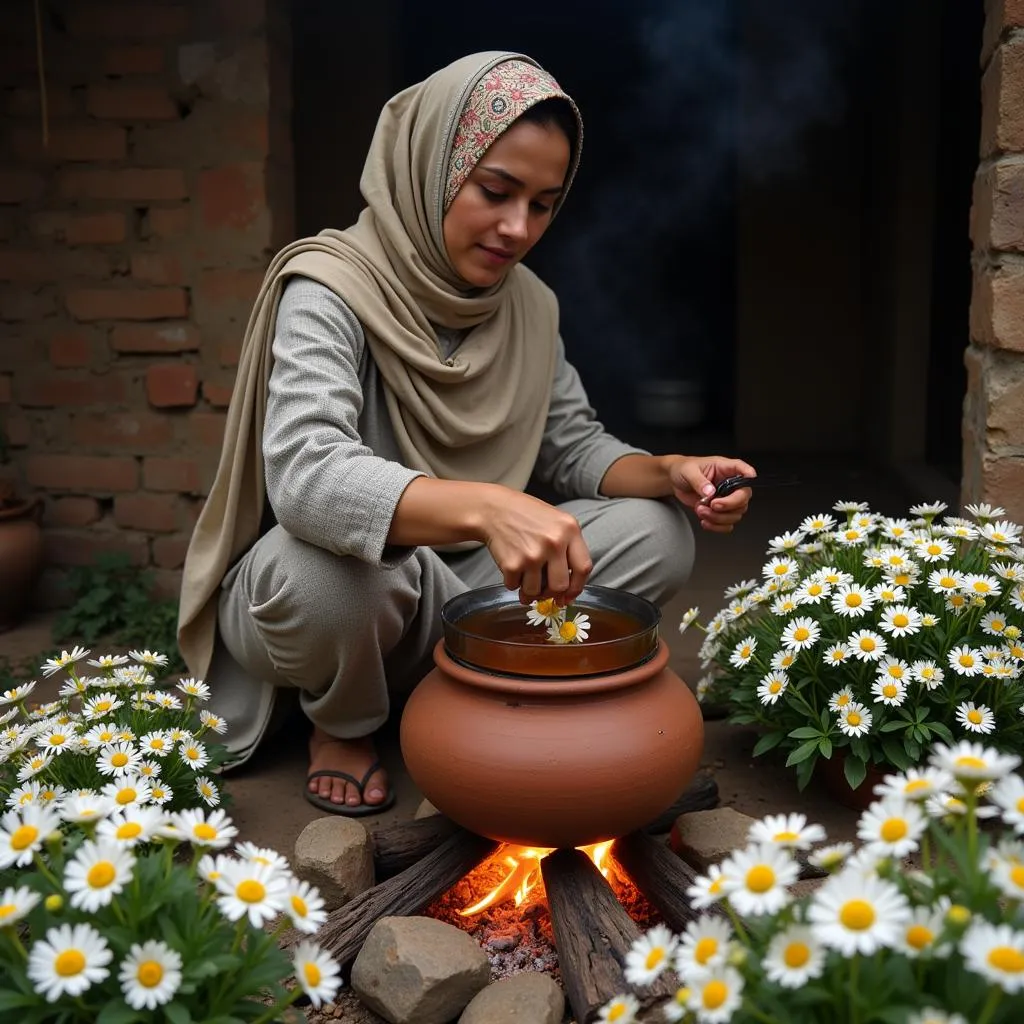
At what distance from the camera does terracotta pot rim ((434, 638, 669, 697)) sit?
1.77 m

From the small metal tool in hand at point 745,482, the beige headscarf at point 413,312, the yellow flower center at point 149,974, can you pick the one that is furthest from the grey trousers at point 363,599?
the yellow flower center at point 149,974

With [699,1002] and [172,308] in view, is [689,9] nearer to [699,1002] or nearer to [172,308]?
[172,308]

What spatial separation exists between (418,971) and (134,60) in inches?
116

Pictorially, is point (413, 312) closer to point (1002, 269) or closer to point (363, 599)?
point (363, 599)

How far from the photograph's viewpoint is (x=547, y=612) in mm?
1855

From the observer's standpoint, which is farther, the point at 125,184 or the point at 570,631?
the point at 125,184

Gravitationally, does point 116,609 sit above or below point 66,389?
below

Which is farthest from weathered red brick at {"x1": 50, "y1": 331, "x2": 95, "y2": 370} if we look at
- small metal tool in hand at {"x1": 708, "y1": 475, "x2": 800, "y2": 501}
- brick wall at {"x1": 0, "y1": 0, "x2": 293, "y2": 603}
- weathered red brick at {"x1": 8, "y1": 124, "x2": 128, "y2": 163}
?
small metal tool in hand at {"x1": 708, "y1": 475, "x2": 800, "y2": 501}

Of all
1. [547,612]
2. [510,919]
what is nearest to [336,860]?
[510,919]

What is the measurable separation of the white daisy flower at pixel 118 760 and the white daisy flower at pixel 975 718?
4.83ft

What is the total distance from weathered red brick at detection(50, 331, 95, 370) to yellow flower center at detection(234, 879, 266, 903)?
2826 mm

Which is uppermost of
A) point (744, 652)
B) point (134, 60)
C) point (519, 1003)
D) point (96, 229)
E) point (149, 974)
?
point (134, 60)

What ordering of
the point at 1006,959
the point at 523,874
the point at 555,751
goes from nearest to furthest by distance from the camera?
the point at 1006,959 < the point at 555,751 < the point at 523,874

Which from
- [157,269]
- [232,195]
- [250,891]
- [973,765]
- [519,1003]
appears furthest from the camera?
[157,269]
